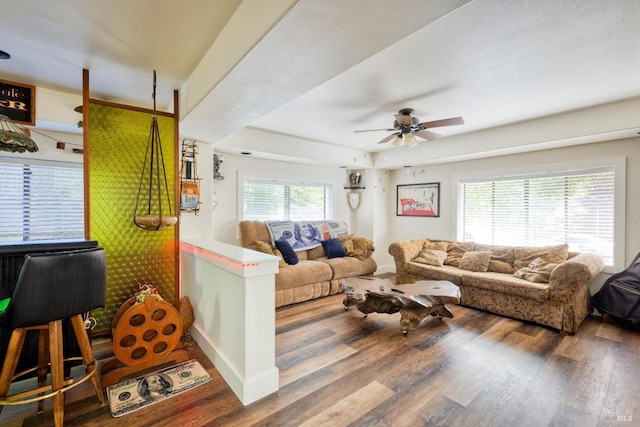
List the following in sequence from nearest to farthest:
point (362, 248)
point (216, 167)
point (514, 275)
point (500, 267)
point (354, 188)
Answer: point (514, 275) < point (500, 267) < point (216, 167) < point (362, 248) < point (354, 188)

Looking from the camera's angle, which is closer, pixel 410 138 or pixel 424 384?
pixel 424 384

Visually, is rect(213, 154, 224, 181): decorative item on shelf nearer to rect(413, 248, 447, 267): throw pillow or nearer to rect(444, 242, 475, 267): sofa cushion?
rect(413, 248, 447, 267): throw pillow

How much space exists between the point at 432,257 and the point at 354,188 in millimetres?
2158

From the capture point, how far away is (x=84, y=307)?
1.66 meters

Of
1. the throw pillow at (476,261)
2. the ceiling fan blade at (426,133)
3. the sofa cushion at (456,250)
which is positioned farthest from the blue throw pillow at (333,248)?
the ceiling fan blade at (426,133)

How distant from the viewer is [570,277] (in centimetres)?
293

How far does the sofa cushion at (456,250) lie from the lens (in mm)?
4364

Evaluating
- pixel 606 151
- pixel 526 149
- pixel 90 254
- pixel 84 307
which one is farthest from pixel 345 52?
pixel 606 151

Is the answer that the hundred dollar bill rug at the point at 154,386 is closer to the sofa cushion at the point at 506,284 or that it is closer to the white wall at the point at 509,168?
the sofa cushion at the point at 506,284

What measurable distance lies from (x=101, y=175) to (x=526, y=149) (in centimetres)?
502

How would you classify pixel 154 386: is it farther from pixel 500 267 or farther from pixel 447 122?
pixel 500 267

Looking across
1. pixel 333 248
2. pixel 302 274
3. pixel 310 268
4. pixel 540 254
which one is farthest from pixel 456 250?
pixel 302 274

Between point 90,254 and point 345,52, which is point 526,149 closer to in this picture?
point 345,52

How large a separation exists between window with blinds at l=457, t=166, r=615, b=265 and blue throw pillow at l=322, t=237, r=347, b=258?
2.11 meters
